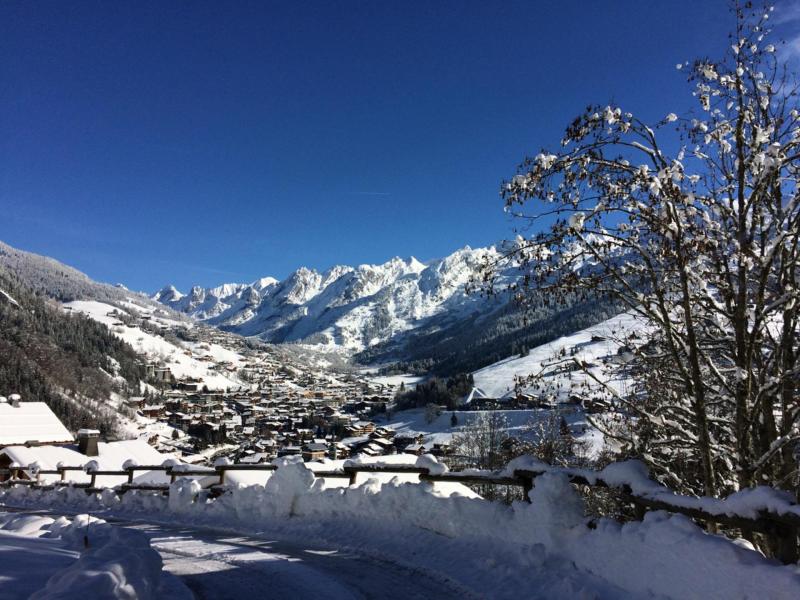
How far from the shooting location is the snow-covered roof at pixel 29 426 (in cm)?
3728

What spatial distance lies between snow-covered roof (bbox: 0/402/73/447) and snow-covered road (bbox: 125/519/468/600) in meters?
37.4

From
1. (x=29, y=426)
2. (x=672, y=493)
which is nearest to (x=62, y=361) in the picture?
(x=29, y=426)

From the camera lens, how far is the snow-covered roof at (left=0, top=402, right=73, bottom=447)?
122 ft

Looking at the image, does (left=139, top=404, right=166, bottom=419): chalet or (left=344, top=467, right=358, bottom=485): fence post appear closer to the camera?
(left=344, top=467, right=358, bottom=485): fence post

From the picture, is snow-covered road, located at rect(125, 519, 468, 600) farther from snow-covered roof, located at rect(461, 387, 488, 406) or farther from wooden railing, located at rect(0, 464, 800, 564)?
snow-covered roof, located at rect(461, 387, 488, 406)

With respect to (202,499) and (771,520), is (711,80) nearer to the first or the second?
(771,520)

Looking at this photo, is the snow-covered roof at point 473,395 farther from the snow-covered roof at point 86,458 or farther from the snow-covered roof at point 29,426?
the snow-covered roof at point 86,458

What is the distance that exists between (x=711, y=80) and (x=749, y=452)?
502 cm

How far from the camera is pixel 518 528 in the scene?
6680 millimetres

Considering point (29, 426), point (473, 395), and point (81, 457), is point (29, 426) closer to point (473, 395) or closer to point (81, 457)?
point (81, 457)

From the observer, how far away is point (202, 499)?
41.0 ft

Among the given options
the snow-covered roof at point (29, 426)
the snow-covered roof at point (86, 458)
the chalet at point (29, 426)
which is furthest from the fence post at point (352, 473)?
the snow-covered roof at point (29, 426)

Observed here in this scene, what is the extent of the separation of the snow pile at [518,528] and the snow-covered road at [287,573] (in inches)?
25.3

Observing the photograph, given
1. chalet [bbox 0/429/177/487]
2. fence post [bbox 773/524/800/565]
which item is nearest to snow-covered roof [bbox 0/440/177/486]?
chalet [bbox 0/429/177/487]
